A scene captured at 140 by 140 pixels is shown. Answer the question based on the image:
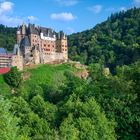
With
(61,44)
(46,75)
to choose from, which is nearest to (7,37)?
(61,44)

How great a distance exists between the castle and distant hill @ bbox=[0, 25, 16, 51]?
33.5 meters

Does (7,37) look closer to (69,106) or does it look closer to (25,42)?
(25,42)

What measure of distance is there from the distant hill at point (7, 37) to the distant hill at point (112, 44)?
2119 cm

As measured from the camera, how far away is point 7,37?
16875 centimetres

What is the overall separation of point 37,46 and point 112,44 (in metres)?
54.7

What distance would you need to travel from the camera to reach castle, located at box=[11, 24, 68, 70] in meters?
107

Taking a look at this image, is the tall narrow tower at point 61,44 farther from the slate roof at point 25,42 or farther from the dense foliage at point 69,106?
the slate roof at point 25,42

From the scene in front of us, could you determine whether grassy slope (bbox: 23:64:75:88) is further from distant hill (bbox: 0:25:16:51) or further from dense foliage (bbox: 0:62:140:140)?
distant hill (bbox: 0:25:16:51)

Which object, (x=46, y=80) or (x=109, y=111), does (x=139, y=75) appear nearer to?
(x=109, y=111)

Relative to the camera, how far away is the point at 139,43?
154 meters

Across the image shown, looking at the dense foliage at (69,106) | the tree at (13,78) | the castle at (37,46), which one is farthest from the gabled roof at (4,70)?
the tree at (13,78)

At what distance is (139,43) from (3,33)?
2401 inches

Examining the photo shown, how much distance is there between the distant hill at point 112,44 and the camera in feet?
484

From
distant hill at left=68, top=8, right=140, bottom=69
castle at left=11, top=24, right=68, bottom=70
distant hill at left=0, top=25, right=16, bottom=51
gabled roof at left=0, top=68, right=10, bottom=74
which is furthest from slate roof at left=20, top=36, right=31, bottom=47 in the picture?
distant hill at left=0, top=25, right=16, bottom=51
